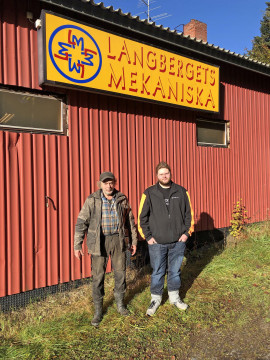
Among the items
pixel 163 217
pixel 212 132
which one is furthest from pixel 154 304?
pixel 212 132

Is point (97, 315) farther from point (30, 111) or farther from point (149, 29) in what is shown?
point (149, 29)

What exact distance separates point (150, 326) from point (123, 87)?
3.81 meters

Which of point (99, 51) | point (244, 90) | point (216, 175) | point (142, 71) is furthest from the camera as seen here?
point (244, 90)

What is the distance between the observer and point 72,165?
4.84 metres

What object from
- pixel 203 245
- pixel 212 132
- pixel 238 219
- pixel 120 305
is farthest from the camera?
pixel 238 219

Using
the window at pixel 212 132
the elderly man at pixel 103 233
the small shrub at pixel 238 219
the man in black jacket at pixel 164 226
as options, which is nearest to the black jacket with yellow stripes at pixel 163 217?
the man in black jacket at pixel 164 226

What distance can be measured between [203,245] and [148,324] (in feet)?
11.3

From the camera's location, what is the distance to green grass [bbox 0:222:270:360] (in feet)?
10.5

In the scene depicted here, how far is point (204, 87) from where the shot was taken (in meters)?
6.57

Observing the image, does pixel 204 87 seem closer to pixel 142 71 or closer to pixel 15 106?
pixel 142 71

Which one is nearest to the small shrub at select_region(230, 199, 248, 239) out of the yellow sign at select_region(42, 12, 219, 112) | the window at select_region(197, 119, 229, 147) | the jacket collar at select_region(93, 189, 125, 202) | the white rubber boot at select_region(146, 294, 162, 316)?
the window at select_region(197, 119, 229, 147)

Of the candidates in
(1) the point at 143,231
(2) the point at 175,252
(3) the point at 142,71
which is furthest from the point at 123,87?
(2) the point at 175,252

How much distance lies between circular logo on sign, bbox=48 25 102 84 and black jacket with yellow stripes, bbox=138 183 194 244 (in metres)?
2.21

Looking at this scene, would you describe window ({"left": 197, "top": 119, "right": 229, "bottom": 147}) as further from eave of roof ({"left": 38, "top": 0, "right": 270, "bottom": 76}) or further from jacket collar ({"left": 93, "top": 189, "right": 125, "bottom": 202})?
jacket collar ({"left": 93, "top": 189, "right": 125, "bottom": 202})
